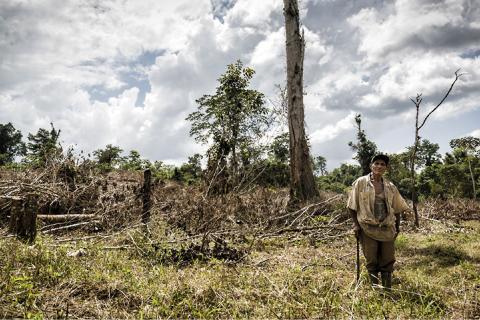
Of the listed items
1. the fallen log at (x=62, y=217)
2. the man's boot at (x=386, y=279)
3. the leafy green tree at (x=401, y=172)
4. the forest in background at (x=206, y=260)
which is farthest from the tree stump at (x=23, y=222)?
the leafy green tree at (x=401, y=172)

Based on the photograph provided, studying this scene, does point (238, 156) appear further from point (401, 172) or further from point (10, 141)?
point (10, 141)

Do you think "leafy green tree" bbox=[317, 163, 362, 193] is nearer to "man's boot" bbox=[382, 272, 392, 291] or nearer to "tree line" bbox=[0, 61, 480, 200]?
"tree line" bbox=[0, 61, 480, 200]

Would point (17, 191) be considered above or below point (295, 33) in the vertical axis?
below

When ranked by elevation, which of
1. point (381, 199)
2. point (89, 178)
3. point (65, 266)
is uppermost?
point (89, 178)

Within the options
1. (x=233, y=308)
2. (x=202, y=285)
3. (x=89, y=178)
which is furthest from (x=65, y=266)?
(x=89, y=178)

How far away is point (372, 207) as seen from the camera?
4473 millimetres

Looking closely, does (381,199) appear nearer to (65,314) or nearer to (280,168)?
(65,314)

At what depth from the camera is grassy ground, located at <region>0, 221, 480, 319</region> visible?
3.25m

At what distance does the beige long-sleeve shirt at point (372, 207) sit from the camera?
4.41 m

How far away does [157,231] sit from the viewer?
680cm

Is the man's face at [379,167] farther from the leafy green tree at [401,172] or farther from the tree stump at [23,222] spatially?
the leafy green tree at [401,172]

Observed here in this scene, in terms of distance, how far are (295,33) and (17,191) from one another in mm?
8541

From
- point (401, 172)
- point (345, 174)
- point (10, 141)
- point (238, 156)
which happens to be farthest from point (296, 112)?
point (345, 174)

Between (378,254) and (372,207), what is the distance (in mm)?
631
